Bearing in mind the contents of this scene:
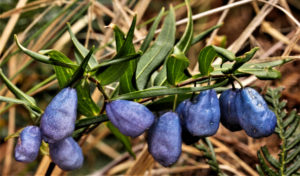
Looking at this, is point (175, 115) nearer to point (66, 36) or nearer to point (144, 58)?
point (144, 58)

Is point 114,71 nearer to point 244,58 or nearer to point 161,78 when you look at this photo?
point 161,78

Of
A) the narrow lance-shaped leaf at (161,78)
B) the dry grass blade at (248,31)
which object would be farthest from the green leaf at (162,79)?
the dry grass blade at (248,31)

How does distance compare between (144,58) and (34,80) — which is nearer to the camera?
(144,58)

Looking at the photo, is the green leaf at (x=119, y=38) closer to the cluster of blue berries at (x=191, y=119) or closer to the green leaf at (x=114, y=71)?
the green leaf at (x=114, y=71)

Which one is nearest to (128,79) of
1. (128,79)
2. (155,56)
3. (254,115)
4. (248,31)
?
(128,79)

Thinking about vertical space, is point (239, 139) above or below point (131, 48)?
below

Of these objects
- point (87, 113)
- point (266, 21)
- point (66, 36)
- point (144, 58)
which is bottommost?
point (266, 21)

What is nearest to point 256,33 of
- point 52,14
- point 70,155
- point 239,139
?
point 239,139
